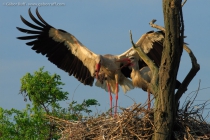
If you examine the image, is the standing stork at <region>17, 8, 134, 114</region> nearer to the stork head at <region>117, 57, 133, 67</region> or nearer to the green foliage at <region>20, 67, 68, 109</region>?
Answer: the stork head at <region>117, 57, 133, 67</region>

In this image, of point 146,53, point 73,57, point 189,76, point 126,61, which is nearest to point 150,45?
point 146,53

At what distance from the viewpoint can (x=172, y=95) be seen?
7434mm

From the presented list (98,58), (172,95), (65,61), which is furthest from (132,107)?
(65,61)

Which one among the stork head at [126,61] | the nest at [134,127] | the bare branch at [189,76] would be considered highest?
the stork head at [126,61]

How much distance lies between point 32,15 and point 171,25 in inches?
194

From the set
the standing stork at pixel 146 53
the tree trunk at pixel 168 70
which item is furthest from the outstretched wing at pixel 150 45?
the tree trunk at pixel 168 70

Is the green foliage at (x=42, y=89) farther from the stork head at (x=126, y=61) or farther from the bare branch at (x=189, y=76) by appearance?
the bare branch at (x=189, y=76)

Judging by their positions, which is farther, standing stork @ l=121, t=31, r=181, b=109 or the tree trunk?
standing stork @ l=121, t=31, r=181, b=109

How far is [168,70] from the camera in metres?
7.32

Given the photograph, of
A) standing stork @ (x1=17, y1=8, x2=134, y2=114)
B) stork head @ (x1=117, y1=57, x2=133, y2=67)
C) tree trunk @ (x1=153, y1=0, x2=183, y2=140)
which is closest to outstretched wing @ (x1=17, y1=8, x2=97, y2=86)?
standing stork @ (x1=17, y1=8, x2=134, y2=114)

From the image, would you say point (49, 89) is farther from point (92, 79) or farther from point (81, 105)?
point (92, 79)

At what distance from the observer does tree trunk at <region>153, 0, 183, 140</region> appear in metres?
7.08

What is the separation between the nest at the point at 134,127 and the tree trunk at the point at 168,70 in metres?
0.17

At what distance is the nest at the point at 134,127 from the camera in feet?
25.0
